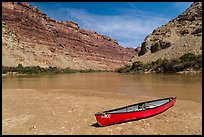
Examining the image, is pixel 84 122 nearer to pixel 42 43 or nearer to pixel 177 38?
pixel 177 38

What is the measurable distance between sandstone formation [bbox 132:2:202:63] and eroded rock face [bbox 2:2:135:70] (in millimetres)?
56646

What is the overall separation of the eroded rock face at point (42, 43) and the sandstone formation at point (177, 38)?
5665 cm

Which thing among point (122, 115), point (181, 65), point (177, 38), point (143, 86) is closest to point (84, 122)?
point (122, 115)

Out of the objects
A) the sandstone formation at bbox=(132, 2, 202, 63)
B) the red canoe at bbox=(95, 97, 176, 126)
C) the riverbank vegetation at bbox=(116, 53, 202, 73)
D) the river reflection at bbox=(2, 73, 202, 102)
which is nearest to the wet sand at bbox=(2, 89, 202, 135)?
the red canoe at bbox=(95, 97, 176, 126)

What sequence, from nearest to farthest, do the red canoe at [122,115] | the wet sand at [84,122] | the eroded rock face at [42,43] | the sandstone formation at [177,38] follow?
the wet sand at [84,122] < the red canoe at [122,115] < the sandstone formation at [177,38] < the eroded rock face at [42,43]

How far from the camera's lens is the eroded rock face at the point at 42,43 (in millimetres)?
99625

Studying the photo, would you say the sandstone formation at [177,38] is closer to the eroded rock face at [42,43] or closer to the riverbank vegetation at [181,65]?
the riverbank vegetation at [181,65]

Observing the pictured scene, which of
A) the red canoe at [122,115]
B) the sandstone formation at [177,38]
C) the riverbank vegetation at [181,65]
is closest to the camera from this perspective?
the red canoe at [122,115]

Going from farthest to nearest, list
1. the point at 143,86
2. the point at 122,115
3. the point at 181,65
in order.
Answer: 1. the point at 181,65
2. the point at 143,86
3. the point at 122,115

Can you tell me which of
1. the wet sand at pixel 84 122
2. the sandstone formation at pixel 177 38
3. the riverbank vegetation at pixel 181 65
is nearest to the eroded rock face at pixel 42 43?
the sandstone formation at pixel 177 38

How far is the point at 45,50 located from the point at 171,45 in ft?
250

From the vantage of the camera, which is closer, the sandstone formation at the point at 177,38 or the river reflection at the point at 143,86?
the river reflection at the point at 143,86

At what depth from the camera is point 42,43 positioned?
124m

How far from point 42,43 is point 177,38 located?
265ft
